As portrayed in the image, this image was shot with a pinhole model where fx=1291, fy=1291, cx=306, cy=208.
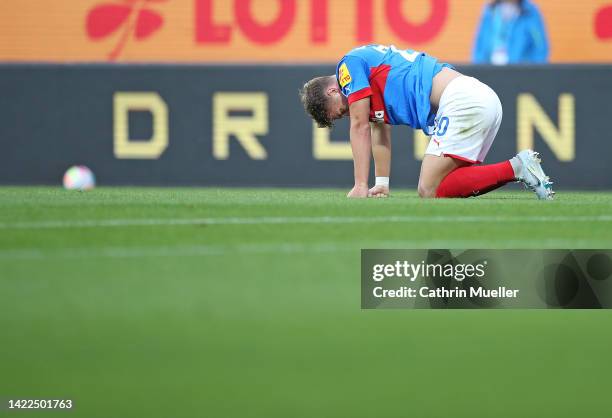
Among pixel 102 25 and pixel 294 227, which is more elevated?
pixel 102 25

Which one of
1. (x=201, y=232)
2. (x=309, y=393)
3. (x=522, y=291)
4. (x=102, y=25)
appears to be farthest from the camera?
(x=102, y=25)

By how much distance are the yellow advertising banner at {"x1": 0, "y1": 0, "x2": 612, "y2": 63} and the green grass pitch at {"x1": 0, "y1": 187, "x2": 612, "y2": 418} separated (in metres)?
9.70

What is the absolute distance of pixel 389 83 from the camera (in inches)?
329

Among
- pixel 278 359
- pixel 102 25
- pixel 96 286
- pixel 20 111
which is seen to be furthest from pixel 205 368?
pixel 102 25

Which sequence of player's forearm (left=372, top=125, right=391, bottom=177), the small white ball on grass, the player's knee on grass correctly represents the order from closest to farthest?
the player's knee on grass < player's forearm (left=372, top=125, right=391, bottom=177) < the small white ball on grass

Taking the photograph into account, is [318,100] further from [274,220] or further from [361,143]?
[274,220]

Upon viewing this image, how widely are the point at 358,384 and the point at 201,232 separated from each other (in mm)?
3049

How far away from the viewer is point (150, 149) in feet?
40.5

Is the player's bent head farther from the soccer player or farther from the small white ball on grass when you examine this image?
the small white ball on grass

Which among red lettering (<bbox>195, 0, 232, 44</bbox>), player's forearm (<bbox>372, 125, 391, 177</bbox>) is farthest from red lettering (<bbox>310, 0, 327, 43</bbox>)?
player's forearm (<bbox>372, 125, 391, 177</bbox>)

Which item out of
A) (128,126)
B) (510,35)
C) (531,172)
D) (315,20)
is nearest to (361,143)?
(531,172)

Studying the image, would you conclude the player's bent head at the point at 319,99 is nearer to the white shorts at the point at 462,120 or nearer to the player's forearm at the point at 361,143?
Result: the player's forearm at the point at 361,143

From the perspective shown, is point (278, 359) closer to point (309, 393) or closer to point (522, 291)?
point (309, 393)

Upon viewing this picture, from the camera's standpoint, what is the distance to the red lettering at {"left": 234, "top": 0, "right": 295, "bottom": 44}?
54.3 ft
